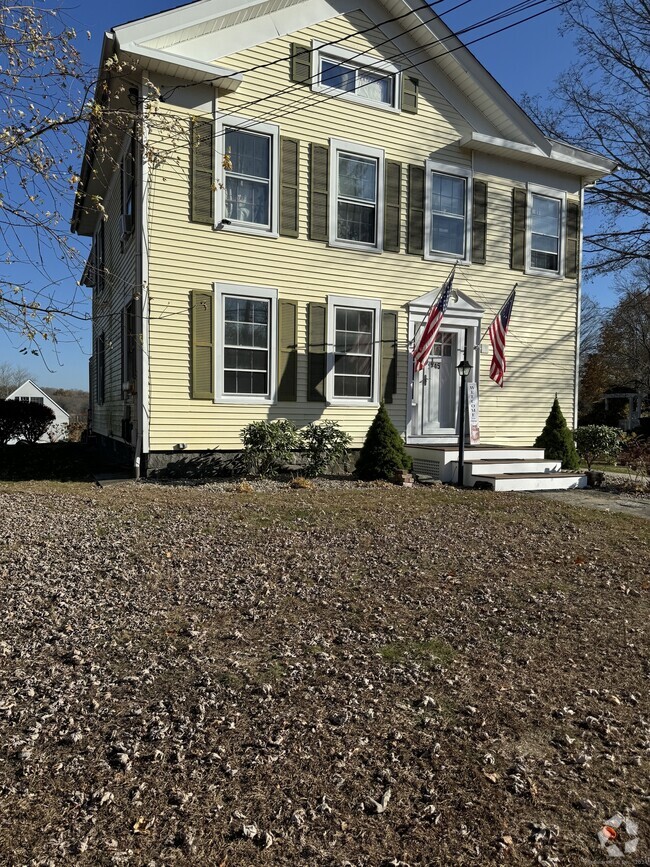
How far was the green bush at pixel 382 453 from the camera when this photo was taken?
1011 centimetres

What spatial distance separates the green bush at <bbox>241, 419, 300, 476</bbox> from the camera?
9828 mm

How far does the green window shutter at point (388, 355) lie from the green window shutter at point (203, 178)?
3650mm

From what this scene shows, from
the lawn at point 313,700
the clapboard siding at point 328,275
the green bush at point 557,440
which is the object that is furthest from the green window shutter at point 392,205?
the lawn at point 313,700

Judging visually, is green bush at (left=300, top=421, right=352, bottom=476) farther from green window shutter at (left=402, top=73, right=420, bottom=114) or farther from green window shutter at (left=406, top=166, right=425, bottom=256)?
green window shutter at (left=402, top=73, right=420, bottom=114)

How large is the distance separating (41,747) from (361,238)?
33.8ft

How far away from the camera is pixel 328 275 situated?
11.2 metres

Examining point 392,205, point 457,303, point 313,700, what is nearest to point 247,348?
point 392,205

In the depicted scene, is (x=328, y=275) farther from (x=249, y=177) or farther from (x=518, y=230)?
(x=518, y=230)

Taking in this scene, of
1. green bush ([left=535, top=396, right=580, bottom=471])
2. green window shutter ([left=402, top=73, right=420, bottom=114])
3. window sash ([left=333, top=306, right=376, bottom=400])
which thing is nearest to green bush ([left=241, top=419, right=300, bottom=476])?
window sash ([left=333, top=306, right=376, bottom=400])

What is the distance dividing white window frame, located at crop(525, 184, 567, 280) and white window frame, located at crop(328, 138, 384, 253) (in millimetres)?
3650

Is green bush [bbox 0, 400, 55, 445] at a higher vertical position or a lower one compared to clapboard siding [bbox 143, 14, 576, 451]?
lower

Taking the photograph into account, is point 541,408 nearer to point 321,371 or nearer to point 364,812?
point 321,371

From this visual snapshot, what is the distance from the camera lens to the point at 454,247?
12445 millimetres

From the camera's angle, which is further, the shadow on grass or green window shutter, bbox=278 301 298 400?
green window shutter, bbox=278 301 298 400
